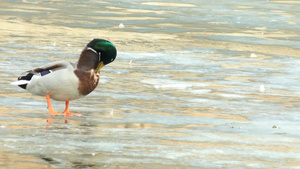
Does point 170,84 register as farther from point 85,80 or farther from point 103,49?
point 85,80

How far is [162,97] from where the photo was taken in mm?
10086

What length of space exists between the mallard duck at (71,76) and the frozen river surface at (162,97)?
26 centimetres

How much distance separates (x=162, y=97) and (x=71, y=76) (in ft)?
7.34

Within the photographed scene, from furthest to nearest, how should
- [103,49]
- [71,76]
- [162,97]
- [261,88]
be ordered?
1. [261,88]
2. [162,97]
3. [103,49]
4. [71,76]

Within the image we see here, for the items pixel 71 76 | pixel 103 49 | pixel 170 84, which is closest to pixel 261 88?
pixel 170 84

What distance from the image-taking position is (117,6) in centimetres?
2636

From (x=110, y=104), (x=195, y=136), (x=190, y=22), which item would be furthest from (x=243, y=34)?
(x=195, y=136)

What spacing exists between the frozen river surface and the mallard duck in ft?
0.85

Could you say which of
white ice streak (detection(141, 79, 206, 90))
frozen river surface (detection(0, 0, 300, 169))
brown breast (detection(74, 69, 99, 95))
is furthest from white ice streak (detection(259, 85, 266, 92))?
brown breast (detection(74, 69, 99, 95))

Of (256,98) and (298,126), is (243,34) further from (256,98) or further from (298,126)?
(298,126)

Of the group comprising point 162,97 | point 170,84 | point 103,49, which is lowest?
point 170,84

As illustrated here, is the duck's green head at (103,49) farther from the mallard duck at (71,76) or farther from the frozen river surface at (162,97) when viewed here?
the frozen river surface at (162,97)

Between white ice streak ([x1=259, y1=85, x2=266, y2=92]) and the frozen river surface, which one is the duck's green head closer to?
the frozen river surface

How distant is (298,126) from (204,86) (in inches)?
120
